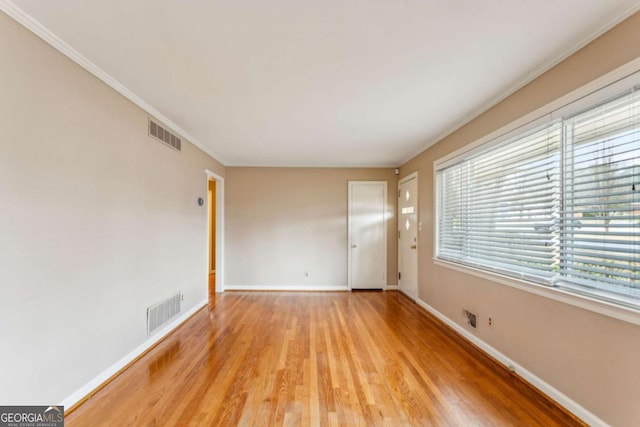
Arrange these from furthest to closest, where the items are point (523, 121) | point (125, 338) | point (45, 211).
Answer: point (125, 338), point (523, 121), point (45, 211)

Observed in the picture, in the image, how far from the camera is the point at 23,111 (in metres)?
1.64

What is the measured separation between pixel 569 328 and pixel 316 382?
1903 millimetres

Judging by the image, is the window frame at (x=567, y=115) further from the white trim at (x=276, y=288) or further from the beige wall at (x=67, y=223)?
the beige wall at (x=67, y=223)

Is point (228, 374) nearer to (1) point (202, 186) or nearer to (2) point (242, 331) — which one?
(2) point (242, 331)

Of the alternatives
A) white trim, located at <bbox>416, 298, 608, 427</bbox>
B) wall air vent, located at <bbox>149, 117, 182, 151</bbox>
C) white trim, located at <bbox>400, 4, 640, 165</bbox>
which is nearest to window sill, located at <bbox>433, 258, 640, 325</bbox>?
white trim, located at <bbox>416, 298, 608, 427</bbox>

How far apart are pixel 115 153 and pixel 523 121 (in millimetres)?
3536

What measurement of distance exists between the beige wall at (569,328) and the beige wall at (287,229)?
2.74m

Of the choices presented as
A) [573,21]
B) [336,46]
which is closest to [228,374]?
[336,46]

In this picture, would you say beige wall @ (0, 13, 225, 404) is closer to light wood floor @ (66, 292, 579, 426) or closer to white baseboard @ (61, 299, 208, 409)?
white baseboard @ (61, 299, 208, 409)

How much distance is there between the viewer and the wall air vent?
2950 mm

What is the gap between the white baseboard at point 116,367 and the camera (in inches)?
77.5

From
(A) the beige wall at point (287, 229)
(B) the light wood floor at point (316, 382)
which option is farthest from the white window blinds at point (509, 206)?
(A) the beige wall at point (287, 229)

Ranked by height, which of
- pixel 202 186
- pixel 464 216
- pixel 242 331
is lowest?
pixel 242 331

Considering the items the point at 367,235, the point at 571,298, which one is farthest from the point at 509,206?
the point at 367,235
